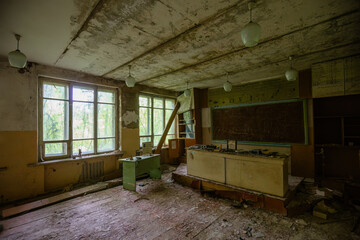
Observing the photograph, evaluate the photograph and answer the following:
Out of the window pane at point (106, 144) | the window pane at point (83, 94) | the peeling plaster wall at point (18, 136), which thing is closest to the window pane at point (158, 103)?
the window pane at point (106, 144)

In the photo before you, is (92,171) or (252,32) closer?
(252,32)

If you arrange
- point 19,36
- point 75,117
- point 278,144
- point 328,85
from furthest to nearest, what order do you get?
point 278,144 < point 75,117 < point 328,85 < point 19,36

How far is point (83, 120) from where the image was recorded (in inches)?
201

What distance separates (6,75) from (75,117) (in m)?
1.70

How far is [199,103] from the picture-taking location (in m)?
7.19

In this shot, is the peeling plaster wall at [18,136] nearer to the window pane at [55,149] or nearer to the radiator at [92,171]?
the window pane at [55,149]

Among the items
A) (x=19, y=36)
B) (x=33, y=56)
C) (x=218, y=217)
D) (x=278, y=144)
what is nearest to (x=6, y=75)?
(x=33, y=56)

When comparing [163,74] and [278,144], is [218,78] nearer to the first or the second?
[163,74]

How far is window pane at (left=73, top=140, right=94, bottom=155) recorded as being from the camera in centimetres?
493

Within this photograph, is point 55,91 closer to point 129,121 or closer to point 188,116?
point 129,121

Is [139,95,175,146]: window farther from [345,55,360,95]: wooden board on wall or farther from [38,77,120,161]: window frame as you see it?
[345,55,360,95]: wooden board on wall

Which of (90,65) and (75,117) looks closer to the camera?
(90,65)

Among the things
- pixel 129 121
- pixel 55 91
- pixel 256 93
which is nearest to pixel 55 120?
pixel 55 91

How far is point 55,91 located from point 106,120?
62.5 inches
